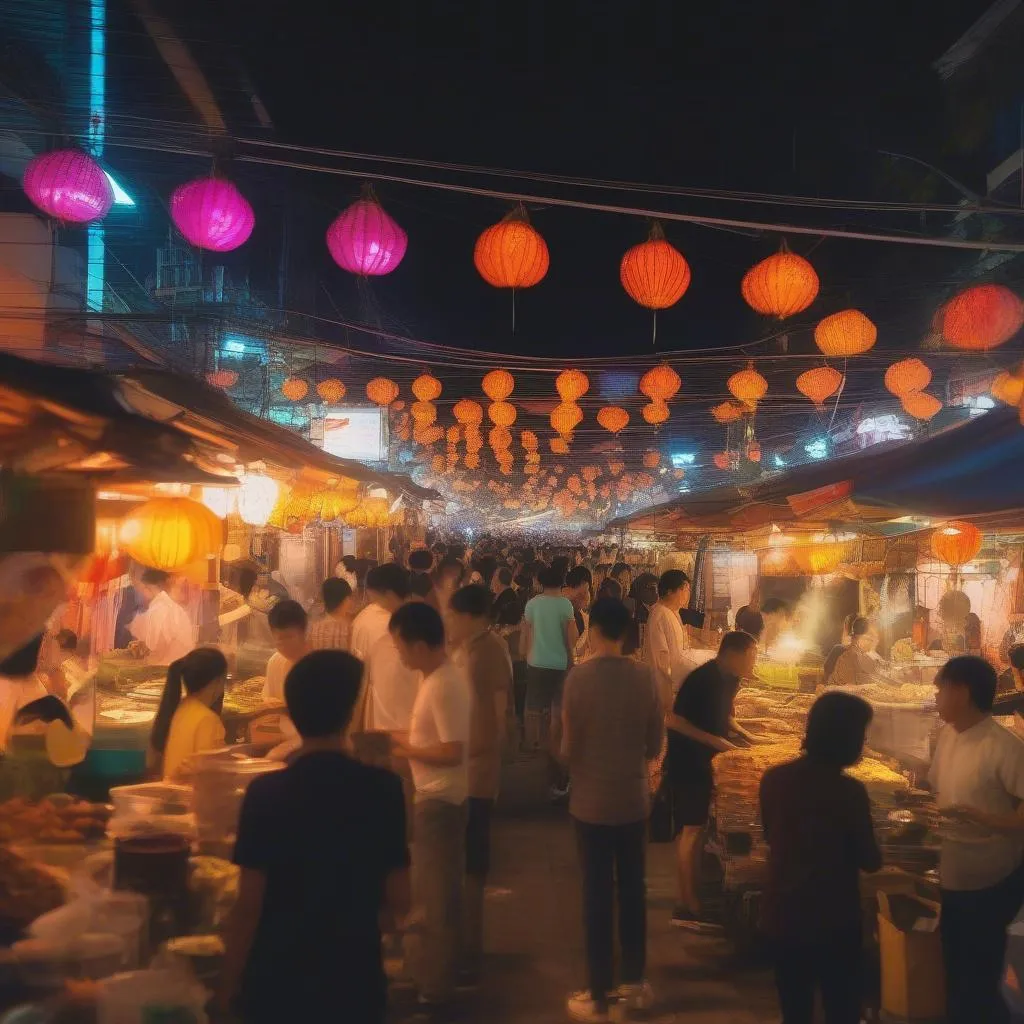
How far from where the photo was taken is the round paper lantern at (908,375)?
39.6 feet

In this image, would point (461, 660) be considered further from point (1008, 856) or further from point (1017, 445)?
point (1017, 445)

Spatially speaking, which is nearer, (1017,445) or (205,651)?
(205,651)

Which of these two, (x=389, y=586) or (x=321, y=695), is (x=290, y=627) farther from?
(x=321, y=695)

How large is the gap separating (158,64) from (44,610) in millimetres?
7146

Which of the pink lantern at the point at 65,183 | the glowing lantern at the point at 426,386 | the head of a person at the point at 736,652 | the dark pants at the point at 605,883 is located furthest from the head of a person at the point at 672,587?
the glowing lantern at the point at 426,386

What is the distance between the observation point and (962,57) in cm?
1705

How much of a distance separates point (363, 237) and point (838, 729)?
6.67 meters

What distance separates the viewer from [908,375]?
39.8 feet

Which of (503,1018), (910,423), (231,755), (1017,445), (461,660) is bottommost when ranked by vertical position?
(503,1018)

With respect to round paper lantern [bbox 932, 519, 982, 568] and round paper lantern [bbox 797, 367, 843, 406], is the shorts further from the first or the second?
round paper lantern [bbox 797, 367, 843, 406]

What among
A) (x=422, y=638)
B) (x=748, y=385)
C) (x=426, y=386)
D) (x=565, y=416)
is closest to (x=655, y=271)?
(x=422, y=638)

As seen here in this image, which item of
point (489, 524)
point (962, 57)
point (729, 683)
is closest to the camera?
point (729, 683)

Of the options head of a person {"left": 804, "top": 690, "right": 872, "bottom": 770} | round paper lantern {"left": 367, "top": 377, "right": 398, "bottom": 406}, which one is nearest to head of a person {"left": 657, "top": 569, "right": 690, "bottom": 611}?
head of a person {"left": 804, "top": 690, "right": 872, "bottom": 770}

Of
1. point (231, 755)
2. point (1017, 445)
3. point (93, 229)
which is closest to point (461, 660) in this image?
point (231, 755)
